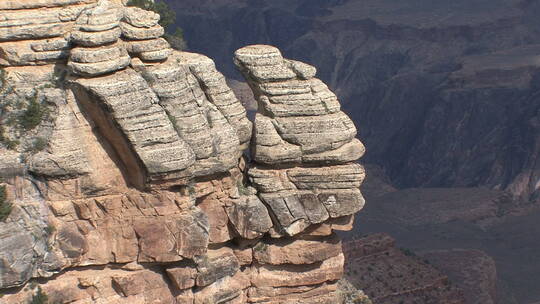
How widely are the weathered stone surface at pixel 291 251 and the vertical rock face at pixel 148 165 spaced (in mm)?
62

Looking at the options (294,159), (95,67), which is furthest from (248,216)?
(95,67)

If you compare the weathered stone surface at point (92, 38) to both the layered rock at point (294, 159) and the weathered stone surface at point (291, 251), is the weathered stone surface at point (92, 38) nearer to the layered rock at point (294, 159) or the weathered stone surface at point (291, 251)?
the layered rock at point (294, 159)

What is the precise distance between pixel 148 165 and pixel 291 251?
9176 millimetres

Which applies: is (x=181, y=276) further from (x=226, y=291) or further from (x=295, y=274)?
(x=295, y=274)

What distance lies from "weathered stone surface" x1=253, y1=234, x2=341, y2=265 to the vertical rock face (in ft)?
0.20

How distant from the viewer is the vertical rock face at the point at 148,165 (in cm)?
4112

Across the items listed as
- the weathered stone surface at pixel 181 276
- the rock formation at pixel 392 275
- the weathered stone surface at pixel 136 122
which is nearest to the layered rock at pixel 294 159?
the weathered stone surface at pixel 181 276

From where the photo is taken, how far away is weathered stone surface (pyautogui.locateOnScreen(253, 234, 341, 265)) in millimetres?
47469

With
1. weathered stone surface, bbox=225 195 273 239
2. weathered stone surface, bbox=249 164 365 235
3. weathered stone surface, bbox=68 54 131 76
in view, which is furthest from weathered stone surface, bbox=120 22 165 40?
weathered stone surface, bbox=225 195 273 239

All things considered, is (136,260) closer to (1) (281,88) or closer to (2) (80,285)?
(2) (80,285)

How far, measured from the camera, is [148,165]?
4147 cm

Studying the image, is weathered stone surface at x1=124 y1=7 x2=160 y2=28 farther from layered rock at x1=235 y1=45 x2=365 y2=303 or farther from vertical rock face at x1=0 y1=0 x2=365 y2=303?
layered rock at x1=235 y1=45 x2=365 y2=303

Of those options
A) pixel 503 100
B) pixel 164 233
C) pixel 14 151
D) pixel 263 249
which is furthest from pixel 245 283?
pixel 503 100

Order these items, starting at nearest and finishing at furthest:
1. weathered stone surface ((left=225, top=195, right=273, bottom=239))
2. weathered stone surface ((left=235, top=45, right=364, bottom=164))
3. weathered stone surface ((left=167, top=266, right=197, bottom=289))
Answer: weathered stone surface ((left=167, top=266, right=197, bottom=289)) < weathered stone surface ((left=225, top=195, right=273, bottom=239)) < weathered stone surface ((left=235, top=45, right=364, bottom=164))
